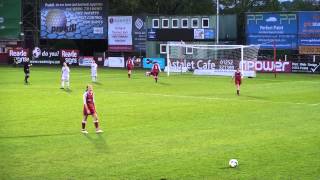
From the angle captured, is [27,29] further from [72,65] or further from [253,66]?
[253,66]

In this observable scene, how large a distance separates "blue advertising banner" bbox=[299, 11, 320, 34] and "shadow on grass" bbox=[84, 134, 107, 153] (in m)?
49.7

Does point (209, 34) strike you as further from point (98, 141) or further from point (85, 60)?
point (98, 141)

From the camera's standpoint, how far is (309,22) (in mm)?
65750

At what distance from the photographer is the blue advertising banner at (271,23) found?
66.9 metres

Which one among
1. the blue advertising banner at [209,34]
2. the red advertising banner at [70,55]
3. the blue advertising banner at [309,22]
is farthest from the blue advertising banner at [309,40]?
the red advertising banner at [70,55]

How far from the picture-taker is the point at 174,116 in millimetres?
25266

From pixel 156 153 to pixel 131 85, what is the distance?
2842 centimetres

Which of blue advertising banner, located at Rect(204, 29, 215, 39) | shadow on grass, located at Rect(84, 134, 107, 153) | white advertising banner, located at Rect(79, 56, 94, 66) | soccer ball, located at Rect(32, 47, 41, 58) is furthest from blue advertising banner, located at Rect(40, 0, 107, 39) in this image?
shadow on grass, located at Rect(84, 134, 107, 153)

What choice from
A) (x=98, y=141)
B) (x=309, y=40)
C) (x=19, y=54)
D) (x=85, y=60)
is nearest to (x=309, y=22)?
(x=309, y=40)

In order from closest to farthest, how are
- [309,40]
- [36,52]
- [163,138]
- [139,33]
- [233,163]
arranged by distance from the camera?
[233,163] < [163,138] < [309,40] < [139,33] < [36,52]

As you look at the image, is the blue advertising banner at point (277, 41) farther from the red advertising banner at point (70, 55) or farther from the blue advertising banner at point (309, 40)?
the red advertising banner at point (70, 55)

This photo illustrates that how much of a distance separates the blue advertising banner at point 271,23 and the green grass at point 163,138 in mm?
33853

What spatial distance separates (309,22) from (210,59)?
1228cm

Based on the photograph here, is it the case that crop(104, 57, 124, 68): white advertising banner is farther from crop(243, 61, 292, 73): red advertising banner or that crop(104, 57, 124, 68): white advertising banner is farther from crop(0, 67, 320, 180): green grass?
crop(0, 67, 320, 180): green grass
